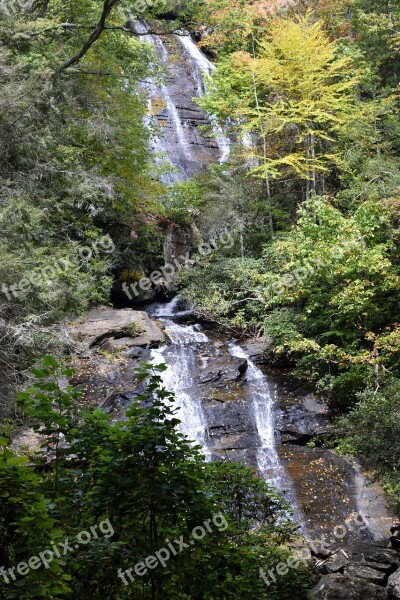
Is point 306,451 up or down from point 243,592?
down

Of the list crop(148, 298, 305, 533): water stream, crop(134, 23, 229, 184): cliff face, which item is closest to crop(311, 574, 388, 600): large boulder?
crop(148, 298, 305, 533): water stream

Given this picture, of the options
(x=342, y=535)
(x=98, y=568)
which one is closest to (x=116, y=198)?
(x=342, y=535)

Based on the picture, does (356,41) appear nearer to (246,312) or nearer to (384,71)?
(384,71)

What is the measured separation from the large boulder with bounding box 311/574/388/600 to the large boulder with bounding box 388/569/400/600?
0.09 metres

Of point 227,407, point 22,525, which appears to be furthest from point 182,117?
point 22,525

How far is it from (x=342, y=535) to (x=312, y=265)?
5998mm

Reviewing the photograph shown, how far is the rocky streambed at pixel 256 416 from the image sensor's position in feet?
31.1

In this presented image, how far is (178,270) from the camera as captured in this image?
64.8ft

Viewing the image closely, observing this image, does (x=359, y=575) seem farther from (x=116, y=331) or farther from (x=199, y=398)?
(x=116, y=331)

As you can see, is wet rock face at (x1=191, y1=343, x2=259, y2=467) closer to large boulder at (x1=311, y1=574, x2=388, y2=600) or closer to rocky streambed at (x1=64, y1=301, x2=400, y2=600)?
rocky streambed at (x1=64, y1=301, x2=400, y2=600)

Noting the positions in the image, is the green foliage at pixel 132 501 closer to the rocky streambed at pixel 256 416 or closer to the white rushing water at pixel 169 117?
the rocky streambed at pixel 256 416

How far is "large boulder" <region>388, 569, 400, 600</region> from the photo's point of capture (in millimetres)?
6574

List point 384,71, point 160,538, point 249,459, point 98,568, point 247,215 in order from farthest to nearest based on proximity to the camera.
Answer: point 384,71 → point 247,215 → point 249,459 → point 160,538 → point 98,568

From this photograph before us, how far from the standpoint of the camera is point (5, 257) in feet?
30.5
